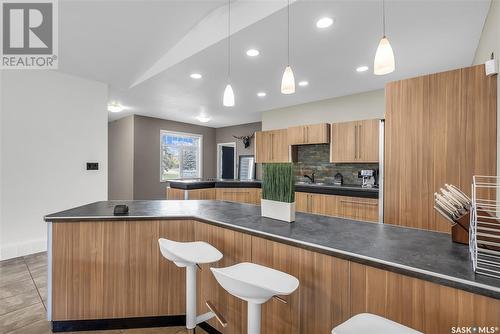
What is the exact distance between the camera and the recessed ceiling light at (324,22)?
2.16 m

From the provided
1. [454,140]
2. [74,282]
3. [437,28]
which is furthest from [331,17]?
[74,282]

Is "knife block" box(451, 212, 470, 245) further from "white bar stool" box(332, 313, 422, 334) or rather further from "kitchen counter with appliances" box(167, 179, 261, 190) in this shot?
"kitchen counter with appliances" box(167, 179, 261, 190)

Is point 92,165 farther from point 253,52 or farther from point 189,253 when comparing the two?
point 189,253

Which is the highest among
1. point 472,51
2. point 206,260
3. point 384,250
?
point 472,51

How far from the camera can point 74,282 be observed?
6.28 feet

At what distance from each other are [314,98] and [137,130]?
4590 millimetres

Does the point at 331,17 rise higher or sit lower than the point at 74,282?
higher

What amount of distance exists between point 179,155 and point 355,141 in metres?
5.19

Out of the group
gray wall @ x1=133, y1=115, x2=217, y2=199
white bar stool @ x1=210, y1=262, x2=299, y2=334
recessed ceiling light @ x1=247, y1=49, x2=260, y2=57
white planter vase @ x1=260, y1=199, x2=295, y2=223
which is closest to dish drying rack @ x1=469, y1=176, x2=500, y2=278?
white bar stool @ x1=210, y1=262, x2=299, y2=334

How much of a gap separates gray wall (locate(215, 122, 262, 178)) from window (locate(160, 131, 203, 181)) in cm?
69

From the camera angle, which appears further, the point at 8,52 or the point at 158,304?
the point at 8,52

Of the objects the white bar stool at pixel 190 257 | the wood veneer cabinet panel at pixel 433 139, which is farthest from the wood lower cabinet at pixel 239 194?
the white bar stool at pixel 190 257

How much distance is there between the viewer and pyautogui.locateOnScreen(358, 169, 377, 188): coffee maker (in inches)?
162

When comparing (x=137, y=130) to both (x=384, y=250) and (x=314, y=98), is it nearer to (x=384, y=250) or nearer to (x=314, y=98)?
(x=314, y=98)
